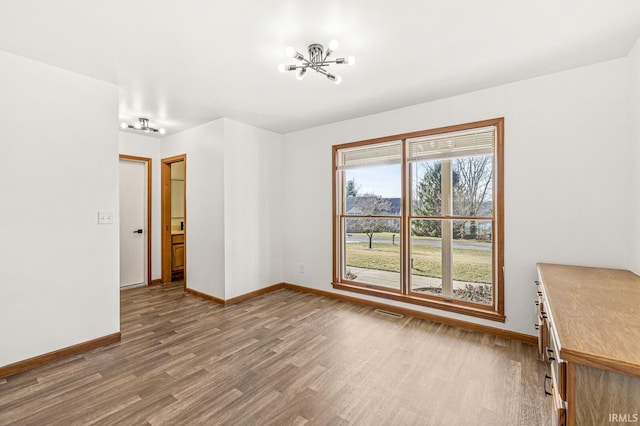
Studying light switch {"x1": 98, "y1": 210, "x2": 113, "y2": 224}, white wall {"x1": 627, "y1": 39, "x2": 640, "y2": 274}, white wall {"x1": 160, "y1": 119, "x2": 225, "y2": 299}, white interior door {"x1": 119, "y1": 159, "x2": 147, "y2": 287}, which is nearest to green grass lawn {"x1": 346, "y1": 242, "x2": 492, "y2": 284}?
white wall {"x1": 627, "y1": 39, "x2": 640, "y2": 274}

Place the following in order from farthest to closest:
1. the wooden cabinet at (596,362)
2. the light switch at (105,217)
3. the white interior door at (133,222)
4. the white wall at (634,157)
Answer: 1. the white interior door at (133,222)
2. the light switch at (105,217)
3. the white wall at (634,157)
4. the wooden cabinet at (596,362)

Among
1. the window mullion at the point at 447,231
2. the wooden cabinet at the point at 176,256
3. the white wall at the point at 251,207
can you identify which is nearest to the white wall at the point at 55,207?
the white wall at the point at 251,207

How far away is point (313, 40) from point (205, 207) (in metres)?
3.03

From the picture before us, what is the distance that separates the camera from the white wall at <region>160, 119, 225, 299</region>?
4.19 metres

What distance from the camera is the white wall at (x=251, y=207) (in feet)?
13.9

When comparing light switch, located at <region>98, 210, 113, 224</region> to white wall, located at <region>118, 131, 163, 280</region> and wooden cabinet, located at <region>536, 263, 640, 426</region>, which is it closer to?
white wall, located at <region>118, 131, 163, 280</region>

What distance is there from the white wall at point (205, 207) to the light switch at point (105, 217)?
1398 mm

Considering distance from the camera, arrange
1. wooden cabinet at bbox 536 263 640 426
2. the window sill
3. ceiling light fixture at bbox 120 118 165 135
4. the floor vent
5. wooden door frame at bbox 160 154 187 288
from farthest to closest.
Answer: wooden door frame at bbox 160 154 187 288
ceiling light fixture at bbox 120 118 165 135
the floor vent
the window sill
wooden cabinet at bbox 536 263 640 426

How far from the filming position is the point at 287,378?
236 cm

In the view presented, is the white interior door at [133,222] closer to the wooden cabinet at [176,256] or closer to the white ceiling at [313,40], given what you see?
the wooden cabinet at [176,256]

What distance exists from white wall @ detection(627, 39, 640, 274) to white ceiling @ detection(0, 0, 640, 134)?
0.18 meters

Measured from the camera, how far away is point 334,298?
4434mm

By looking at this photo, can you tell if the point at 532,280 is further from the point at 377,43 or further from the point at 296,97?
the point at 296,97

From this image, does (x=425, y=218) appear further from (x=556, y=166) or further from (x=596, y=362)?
(x=596, y=362)
